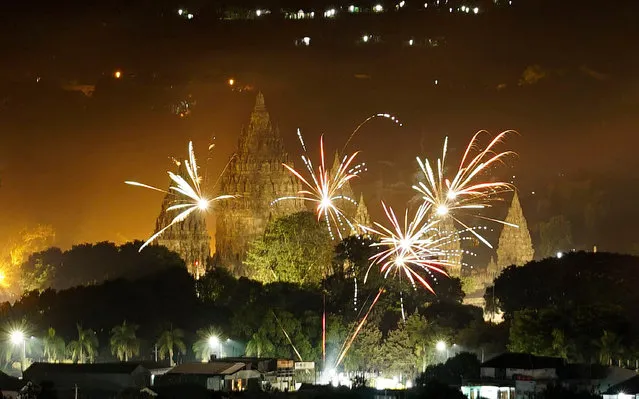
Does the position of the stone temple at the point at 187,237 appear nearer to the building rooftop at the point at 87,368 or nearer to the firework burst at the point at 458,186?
the firework burst at the point at 458,186

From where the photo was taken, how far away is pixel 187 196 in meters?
109

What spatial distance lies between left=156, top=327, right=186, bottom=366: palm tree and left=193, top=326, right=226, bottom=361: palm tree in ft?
2.26

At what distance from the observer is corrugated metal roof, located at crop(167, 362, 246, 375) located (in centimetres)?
7194

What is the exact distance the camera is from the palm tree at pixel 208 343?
83.1 m

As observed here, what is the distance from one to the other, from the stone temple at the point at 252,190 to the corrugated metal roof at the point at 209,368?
36976mm

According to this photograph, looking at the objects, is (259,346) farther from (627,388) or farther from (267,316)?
(627,388)

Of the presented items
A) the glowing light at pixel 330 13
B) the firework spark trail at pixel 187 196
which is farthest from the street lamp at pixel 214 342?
the glowing light at pixel 330 13

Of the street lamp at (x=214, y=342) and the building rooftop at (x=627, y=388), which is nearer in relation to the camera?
the building rooftop at (x=627, y=388)

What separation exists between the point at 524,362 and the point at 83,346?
67.3ft

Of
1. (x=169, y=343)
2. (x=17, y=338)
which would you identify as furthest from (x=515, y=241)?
(x=17, y=338)

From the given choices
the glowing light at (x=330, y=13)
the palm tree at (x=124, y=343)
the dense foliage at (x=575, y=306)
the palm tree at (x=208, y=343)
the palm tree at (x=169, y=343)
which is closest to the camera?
the dense foliage at (x=575, y=306)

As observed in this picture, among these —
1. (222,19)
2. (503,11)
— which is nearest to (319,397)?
(222,19)

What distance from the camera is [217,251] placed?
372 ft

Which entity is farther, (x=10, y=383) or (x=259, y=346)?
(x=259, y=346)
